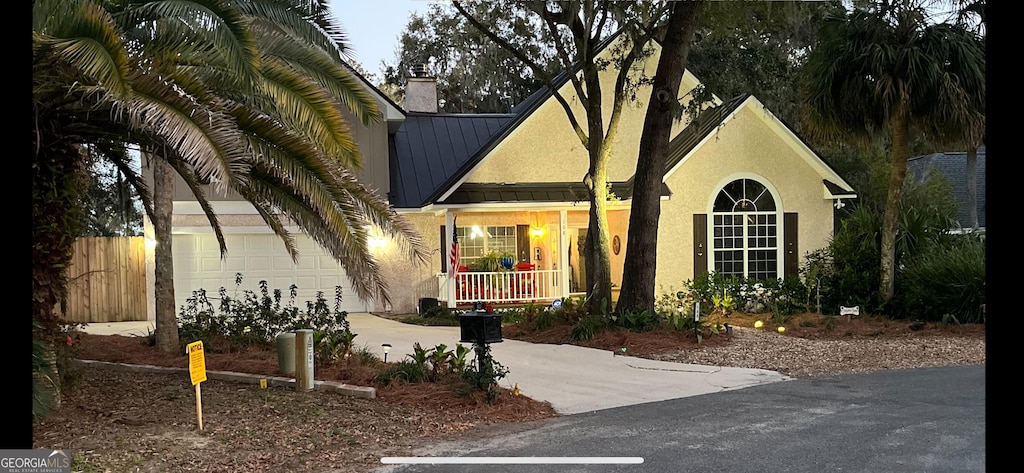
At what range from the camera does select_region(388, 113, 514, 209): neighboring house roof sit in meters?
18.4

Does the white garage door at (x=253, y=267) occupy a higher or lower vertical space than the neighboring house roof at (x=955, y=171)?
lower

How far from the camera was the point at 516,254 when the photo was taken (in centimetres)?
1908

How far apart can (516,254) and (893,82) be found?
9093 millimetres

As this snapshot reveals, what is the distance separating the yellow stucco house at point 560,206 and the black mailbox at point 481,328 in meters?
8.40

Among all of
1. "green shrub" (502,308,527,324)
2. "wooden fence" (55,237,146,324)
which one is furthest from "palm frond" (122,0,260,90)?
"wooden fence" (55,237,146,324)

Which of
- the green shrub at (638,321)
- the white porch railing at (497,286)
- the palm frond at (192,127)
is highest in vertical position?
the palm frond at (192,127)

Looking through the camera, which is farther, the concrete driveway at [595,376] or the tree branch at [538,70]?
the tree branch at [538,70]

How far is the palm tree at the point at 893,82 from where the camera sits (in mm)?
13031

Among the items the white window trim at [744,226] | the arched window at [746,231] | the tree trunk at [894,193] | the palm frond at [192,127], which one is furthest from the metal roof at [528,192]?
the palm frond at [192,127]

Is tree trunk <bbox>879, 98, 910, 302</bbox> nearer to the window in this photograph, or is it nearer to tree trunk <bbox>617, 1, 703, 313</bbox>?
tree trunk <bbox>617, 1, 703, 313</bbox>

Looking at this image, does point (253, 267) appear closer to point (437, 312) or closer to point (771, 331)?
point (437, 312)

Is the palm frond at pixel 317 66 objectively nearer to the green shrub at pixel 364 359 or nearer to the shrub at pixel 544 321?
the green shrub at pixel 364 359
